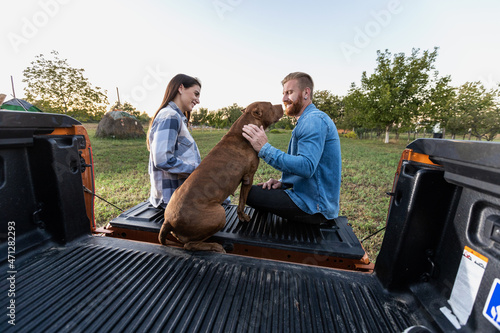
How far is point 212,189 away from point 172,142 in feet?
2.73

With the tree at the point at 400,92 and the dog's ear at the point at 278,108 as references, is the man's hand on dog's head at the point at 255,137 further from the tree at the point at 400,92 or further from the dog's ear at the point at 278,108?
the tree at the point at 400,92

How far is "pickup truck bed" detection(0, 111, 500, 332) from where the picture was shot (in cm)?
110

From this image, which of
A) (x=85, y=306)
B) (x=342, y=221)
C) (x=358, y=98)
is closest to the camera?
(x=85, y=306)

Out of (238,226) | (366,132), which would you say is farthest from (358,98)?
(238,226)

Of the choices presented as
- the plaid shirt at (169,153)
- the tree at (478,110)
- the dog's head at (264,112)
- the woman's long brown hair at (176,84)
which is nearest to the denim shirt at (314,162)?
the dog's head at (264,112)

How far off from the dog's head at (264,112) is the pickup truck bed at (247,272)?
61.0 inches

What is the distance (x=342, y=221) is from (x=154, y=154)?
93.8 inches

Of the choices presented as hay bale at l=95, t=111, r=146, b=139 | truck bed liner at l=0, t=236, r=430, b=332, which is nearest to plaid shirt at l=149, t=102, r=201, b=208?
truck bed liner at l=0, t=236, r=430, b=332

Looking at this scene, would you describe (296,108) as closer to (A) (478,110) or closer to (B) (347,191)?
(B) (347,191)

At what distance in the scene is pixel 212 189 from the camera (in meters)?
2.11

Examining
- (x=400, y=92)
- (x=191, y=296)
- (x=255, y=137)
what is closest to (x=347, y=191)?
(x=255, y=137)

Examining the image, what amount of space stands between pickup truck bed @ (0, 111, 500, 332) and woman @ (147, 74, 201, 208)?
847 millimetres

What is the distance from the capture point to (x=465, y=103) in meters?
28.1

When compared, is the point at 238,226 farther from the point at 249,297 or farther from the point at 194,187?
the point at 249,297
